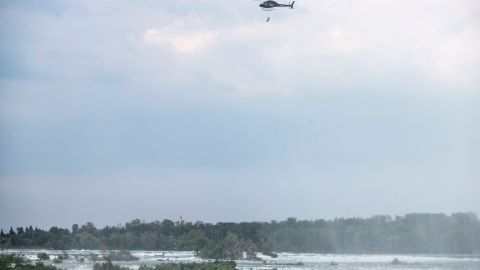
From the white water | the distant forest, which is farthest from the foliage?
the distant forest

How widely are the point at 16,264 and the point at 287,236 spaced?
53.2 meters

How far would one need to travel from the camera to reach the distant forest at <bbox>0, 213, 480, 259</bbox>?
94125 mm

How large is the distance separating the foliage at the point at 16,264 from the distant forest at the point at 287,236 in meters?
31.4

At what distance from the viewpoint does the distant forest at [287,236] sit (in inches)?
3706

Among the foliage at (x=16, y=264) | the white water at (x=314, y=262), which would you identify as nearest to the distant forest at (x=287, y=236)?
the white water at (x=314, y=262)

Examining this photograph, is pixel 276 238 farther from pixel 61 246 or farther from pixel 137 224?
pixel 61 246

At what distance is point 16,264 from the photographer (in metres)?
56.3

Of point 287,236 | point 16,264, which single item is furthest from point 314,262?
point 16,264

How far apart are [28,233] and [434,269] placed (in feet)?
149

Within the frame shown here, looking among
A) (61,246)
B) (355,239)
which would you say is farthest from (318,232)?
(61,246)

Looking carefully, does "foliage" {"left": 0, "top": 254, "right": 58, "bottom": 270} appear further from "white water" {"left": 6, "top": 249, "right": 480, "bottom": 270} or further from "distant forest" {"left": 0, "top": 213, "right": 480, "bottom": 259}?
"distant forest" {"left": 0, "top": 213, "right": 480, "bottom": 259}

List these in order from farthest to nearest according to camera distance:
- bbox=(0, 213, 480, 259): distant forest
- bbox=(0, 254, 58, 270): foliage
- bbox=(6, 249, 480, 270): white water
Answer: bbox=(0, 213, 480, 259): distant forest < bbox=(6, 249, 480, 270): white water < bbox=(0, 254, 58, 270): foliage

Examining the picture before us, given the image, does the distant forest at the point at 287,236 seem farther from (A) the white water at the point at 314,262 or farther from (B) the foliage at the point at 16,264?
(B) the foliage at the point at 16,264

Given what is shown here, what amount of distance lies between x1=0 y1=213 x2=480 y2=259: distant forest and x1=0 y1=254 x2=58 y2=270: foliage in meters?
31.4
